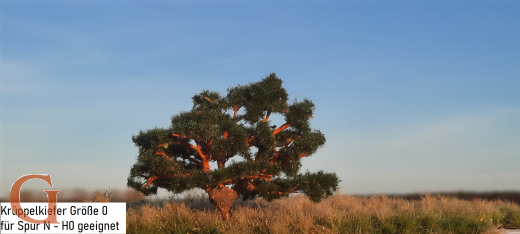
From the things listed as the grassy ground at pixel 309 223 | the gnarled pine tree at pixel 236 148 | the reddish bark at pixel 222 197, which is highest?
the gnarled pine tree at pixel 236 148

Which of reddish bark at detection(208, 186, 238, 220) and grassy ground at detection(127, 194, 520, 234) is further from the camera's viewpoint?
reddish bark at detection(208, 186, 238, 220)

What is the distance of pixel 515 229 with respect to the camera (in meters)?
16.5

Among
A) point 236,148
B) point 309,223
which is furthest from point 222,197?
point 309,223

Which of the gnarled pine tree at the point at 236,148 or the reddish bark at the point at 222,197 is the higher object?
the gnarled pine tree at the point at 236,148

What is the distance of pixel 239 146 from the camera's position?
14266mm

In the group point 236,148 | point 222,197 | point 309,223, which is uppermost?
point 236,148

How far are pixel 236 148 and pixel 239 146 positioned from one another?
0.13 meters

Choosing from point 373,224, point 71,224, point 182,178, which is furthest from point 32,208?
point 373,224

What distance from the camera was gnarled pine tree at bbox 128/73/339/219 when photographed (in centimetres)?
1391

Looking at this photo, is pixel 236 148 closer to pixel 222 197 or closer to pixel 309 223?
pixel 222 197

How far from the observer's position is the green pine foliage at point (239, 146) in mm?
13906

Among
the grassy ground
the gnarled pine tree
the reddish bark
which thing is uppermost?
the gnarled pine tree

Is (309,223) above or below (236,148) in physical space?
below

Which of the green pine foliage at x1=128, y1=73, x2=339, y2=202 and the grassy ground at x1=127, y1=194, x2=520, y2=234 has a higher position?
the green pine foliage at x1=128, y1=73, x2=339, y2=202
